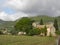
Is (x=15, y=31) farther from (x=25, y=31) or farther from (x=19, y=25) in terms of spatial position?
(x=25, y=31)

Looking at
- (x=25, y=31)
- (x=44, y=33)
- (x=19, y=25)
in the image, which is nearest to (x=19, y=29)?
(x=19, y=25)

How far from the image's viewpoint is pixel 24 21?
4966 inches

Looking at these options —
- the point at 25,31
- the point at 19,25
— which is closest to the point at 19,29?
the point at 19,25

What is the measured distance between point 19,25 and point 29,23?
6627 mm

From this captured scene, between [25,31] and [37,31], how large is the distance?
7125 millimetres

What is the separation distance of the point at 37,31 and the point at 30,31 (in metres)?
6.76

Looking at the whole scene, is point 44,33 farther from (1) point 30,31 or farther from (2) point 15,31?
(2) point 15,31

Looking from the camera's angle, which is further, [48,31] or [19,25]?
[19,25]

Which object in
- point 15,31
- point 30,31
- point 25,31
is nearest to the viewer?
point 30,31

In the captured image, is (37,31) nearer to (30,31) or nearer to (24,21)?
(30,31)

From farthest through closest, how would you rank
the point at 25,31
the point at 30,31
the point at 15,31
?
the point at 15,31
the point at 25,31
the point at 30,31

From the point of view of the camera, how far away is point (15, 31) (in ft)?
395

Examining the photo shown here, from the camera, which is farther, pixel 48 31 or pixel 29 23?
pixel 29 23

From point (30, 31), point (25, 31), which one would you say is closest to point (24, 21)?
point (25, 31)
